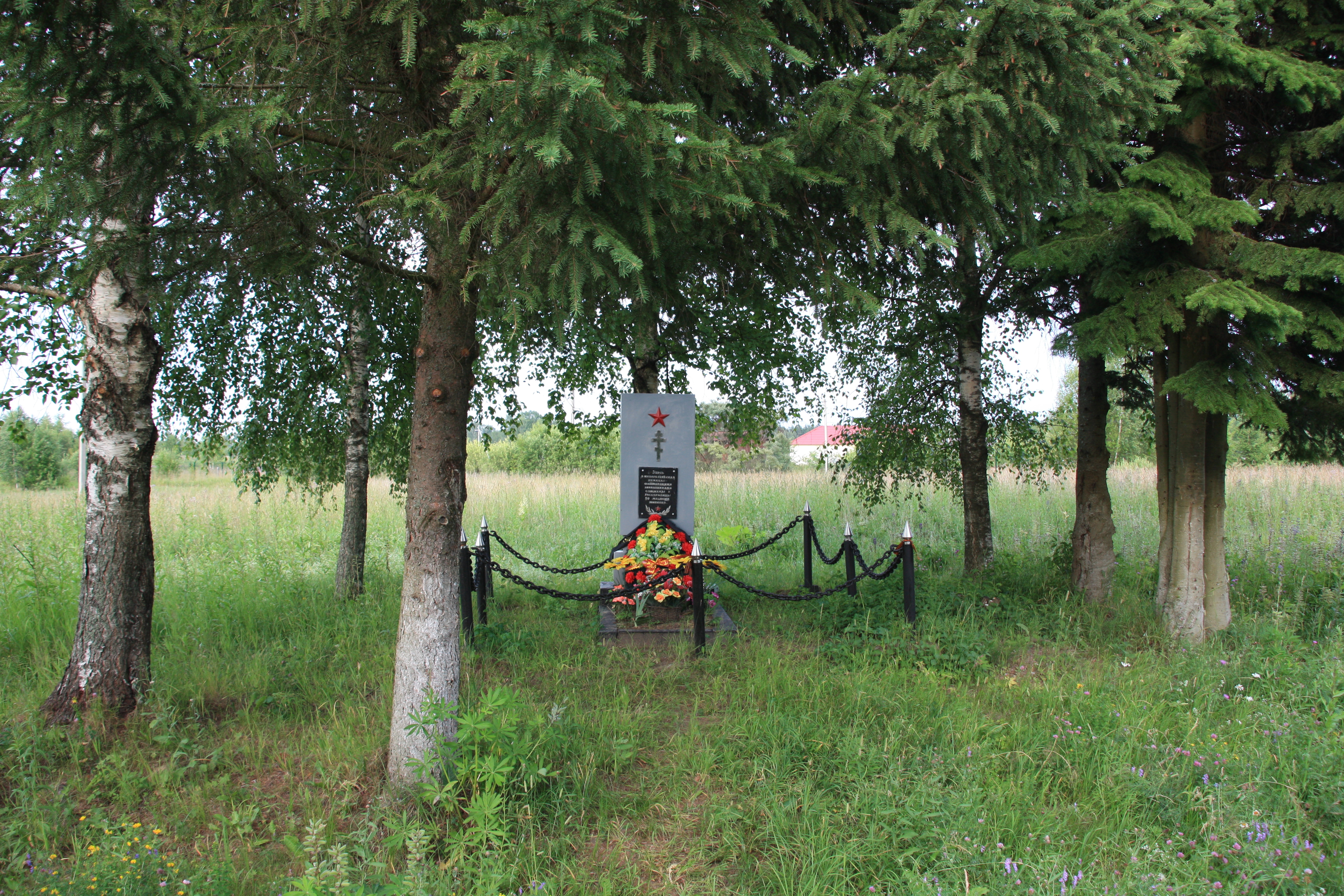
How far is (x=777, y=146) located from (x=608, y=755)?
10.7 feet

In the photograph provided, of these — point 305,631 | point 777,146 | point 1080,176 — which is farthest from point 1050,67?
point 305,631

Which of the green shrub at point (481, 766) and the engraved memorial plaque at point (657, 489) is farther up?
the engraved memorial plaque at point (657, 489)

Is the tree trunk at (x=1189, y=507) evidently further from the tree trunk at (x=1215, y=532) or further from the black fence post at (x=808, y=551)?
the black fence post at (x=808, y=551)

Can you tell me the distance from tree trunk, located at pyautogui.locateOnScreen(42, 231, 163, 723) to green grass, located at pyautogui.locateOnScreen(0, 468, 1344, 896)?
281 mm

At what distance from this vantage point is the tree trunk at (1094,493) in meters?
6.66

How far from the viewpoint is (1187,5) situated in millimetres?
4465

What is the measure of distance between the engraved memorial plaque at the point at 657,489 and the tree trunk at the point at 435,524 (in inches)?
142

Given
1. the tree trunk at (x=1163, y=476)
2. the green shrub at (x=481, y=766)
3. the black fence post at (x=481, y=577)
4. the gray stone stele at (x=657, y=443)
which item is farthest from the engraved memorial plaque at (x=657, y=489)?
the tree trunk at (x=1163, y=476)

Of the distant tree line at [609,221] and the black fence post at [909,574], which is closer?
the distant tree line at [609,221]

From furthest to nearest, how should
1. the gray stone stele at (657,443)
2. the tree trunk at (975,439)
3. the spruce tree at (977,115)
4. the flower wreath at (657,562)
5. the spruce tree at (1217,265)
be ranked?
the gray stone stele at (657,443), the tree trunk at (975,439), the flower wreath at (657,562), the spruce tree at (1217,265), the spruce tree at (977,115)

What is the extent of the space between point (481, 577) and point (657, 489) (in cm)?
208

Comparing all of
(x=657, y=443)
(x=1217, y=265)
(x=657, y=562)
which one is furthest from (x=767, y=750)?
(x=1217, y=265)

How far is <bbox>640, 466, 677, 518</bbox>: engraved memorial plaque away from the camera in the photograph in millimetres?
7398

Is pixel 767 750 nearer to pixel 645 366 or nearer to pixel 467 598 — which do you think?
pixel 467 598
